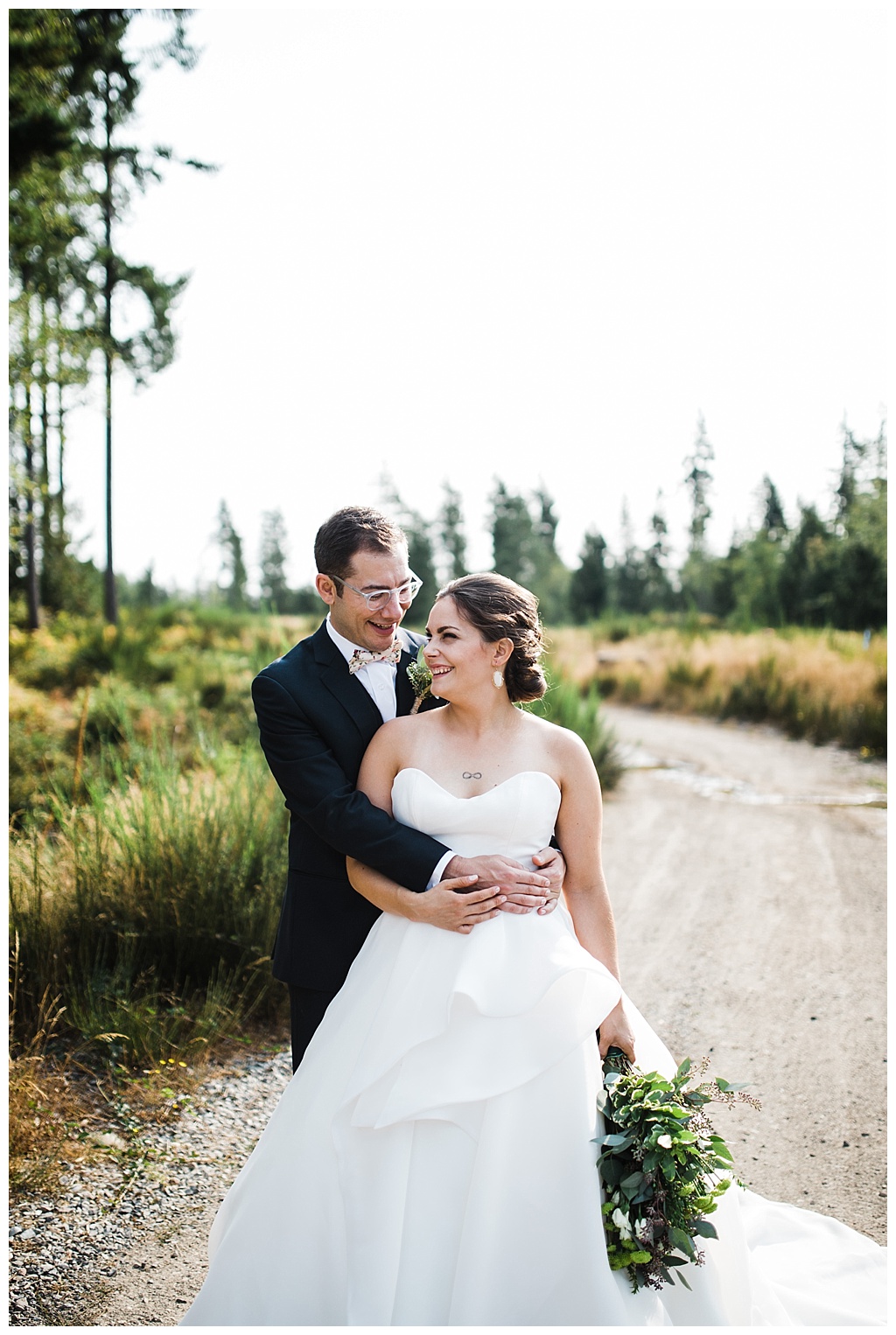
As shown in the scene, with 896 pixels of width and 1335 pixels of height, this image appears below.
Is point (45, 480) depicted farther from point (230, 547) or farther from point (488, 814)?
point (230, 547)

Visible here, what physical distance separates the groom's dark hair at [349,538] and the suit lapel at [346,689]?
0.20 meters

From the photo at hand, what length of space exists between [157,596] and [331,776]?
5377 centimetres

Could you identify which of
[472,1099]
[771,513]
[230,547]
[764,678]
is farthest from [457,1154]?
[230,547]

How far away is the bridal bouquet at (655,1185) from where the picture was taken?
7.38 feet

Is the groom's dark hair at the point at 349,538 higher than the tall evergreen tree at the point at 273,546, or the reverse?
the tall evergreen tree at the point at 273,546

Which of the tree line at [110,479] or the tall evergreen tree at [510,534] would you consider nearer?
the tree line at [110,479]

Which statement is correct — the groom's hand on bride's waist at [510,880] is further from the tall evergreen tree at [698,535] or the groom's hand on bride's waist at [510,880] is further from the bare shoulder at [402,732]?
the tall evergreen tree at [698,535]

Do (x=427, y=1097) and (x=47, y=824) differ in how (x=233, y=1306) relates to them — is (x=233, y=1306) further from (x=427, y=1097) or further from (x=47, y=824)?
(x=47, y=824)

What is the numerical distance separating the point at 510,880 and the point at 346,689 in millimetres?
812

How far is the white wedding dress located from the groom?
8.8 inches

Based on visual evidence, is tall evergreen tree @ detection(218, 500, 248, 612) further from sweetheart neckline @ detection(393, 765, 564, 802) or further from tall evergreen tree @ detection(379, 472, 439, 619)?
sweetheart neckline @ detection(393, 765, 564, 802)

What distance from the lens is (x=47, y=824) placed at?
19.4 feet

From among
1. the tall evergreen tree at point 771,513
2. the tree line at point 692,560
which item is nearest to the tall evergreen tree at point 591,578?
the tree line at point 692,560

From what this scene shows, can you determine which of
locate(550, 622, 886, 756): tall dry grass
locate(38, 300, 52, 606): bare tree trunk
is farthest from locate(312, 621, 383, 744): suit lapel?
locate(38, 300, 52, 606): bare tree trunk
